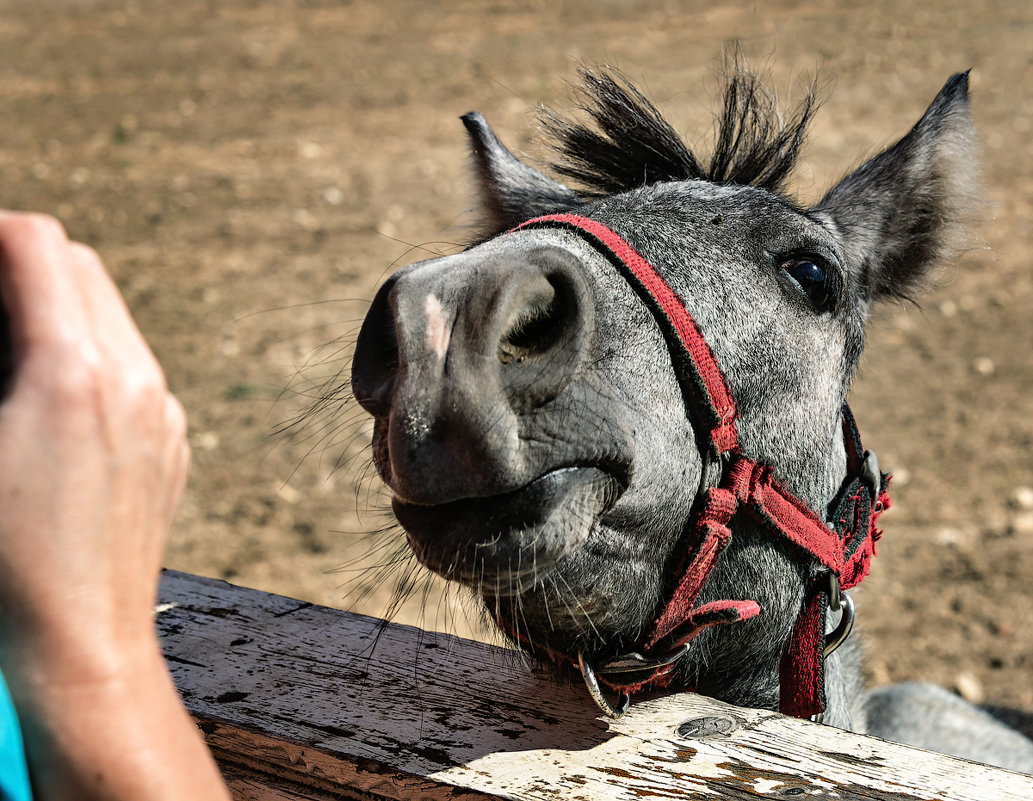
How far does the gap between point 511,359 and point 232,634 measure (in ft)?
3.06

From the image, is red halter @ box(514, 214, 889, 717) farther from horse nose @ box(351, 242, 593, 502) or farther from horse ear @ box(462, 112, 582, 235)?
horse ear @ box(462, 112, 582, 235)

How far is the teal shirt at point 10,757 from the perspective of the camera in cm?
81

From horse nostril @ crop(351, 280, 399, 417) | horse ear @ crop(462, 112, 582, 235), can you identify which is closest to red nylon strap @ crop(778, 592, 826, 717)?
horse nostril @ crop(351, 280, 399, 417)

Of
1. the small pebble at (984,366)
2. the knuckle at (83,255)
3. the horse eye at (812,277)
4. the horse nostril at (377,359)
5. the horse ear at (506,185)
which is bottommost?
the horse nostril at (377,359)

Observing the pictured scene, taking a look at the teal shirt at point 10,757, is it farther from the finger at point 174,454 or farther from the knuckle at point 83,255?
the knuckle at point 83,255

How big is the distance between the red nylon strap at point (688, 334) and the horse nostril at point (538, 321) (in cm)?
28

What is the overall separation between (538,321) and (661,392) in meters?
0.30

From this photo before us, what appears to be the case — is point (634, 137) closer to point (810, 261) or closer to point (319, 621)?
point (810, 261)

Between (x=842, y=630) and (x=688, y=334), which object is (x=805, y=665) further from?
(x=688, y=334)

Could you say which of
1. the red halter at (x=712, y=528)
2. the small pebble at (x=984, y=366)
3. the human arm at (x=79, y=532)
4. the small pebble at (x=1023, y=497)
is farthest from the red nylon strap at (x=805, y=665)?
the small pebble at (x=984, y=366)

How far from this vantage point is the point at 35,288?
84 cm

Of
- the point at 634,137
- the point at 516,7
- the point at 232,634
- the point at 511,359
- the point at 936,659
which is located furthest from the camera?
the point at 516,7

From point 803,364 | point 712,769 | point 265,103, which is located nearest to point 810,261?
point 803,364

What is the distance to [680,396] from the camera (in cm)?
169
